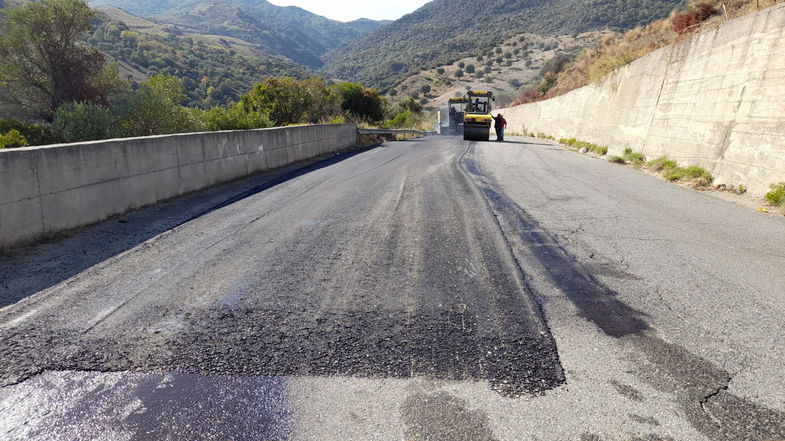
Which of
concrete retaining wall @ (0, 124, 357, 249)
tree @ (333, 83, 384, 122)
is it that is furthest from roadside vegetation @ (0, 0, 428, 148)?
tree @ (333, 83, 384, 122)

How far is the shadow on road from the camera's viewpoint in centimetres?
467

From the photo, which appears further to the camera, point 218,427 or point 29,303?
point 29,303

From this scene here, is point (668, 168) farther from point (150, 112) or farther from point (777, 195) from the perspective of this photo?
point (150, 112)

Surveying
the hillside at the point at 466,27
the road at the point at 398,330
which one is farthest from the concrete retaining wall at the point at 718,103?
the hillside at the point at 466,27

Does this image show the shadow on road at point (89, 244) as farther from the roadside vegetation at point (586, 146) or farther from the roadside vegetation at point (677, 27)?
the roadside vegetation at point (586, 146)

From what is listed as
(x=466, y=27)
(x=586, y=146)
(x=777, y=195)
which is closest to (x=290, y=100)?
(x=586, y=146)

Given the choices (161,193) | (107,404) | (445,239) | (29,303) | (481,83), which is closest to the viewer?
(107,404)

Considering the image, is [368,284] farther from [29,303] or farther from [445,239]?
[29,303]

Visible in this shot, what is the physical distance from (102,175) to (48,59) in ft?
34.9

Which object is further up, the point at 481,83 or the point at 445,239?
the point at 481,83

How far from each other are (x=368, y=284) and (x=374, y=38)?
187 metres

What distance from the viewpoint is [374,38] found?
582 feet

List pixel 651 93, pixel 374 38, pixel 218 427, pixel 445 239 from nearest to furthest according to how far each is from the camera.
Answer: pixel 218 427 < pixel 445 239 < pixel 651 93 < pixel 374 38

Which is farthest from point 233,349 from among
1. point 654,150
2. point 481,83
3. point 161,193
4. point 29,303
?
point 481,83
